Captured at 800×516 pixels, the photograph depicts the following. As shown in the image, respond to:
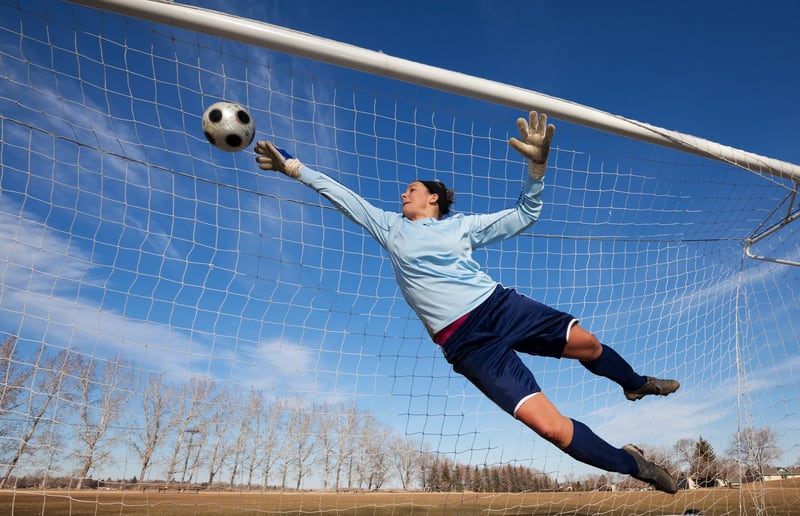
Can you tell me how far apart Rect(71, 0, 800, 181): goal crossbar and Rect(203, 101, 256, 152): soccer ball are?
63cm

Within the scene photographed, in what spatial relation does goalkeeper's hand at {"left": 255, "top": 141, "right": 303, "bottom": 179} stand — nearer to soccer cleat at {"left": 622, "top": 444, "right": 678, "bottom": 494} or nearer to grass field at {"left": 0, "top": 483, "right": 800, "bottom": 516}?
grass field at {"left": 0, "top": 483, "right": 800, "bottom": 516}

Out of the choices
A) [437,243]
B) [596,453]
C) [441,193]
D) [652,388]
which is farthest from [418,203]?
[652,388]

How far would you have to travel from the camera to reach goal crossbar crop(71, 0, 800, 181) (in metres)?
3.58

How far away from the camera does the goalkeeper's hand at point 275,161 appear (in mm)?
3400

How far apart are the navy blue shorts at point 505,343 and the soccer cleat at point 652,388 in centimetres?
80

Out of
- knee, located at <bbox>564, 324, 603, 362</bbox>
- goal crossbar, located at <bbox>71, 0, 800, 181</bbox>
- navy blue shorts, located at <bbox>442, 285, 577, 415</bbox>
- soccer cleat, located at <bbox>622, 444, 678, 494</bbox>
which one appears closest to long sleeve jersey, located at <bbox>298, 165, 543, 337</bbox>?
navy blue shorts, located at <bbox>442, 285, 577, 415</bbox>

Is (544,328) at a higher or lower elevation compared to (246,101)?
lower

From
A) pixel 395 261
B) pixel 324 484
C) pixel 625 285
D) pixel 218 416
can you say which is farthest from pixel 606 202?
pixel 324 484

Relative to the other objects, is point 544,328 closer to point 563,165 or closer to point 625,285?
point 563,165

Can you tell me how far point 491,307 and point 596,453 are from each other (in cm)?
98

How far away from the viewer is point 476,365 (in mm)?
2879

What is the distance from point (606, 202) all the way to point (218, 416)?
4843 mm

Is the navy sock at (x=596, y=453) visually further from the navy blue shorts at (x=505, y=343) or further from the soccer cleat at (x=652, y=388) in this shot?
the soccer cleat at (x=652, y=388)

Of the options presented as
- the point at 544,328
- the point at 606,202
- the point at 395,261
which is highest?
the point at 606,202
